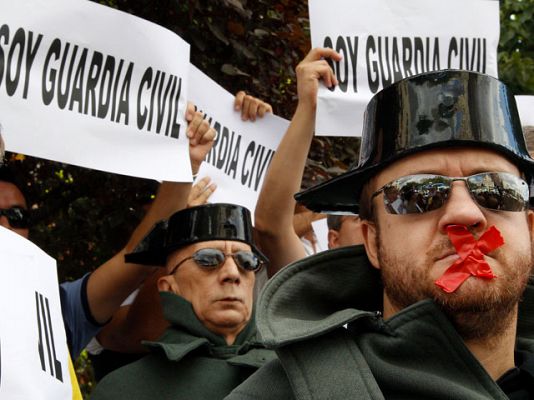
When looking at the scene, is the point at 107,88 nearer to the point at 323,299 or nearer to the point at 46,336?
the point at 46,336

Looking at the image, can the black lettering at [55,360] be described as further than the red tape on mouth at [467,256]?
Yes

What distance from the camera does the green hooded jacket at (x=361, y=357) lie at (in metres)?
1.85

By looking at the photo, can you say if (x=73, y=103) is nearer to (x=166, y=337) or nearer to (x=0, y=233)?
(x=166, y=337)

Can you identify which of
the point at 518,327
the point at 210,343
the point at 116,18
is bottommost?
the point at 210,343

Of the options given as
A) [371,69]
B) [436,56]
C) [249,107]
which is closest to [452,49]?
[436,56]

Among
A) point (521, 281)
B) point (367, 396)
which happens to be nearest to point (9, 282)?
point (367, 396)

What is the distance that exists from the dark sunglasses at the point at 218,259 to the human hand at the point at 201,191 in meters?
0.53

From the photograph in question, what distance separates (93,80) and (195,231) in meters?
0.77

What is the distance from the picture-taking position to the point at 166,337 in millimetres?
3641

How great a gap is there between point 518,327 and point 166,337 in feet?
5.63

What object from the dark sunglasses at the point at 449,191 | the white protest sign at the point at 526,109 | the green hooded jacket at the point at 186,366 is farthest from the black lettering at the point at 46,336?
the white protest sign at the point at 526,109

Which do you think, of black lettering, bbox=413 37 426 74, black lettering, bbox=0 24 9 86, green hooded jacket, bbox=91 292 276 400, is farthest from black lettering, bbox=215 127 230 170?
black lettering, bbox=0 24 9 86

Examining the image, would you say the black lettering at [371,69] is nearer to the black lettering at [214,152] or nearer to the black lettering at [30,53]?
the black lettering at [214,152]

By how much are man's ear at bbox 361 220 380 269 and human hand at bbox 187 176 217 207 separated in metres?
2.02
